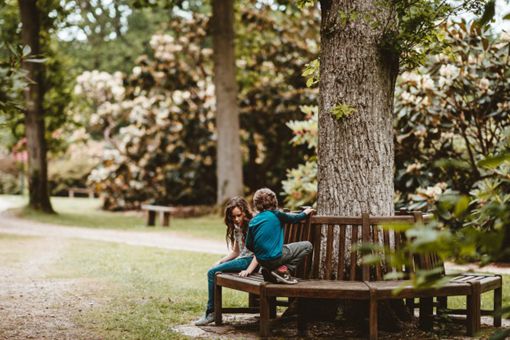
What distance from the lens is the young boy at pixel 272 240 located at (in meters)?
5.78

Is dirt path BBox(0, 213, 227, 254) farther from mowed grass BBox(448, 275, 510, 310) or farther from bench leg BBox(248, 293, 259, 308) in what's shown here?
bench leg BBox(248, 293, 259, 308)

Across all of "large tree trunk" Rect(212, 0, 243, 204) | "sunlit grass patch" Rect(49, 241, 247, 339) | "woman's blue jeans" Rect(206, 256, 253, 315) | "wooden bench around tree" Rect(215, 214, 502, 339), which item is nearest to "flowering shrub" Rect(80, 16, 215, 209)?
"large tree trunk" Rect(212, 0, 243, 204)

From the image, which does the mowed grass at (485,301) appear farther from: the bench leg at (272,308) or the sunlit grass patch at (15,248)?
the sunlit grass patch at (15,248)

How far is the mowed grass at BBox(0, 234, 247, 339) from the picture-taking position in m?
6.36

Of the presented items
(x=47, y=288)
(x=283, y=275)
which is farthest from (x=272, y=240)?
(x=47, y=288)

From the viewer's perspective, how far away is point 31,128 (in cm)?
2109

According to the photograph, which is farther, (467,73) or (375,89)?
(467,73)

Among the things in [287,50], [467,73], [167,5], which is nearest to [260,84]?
[287,50]

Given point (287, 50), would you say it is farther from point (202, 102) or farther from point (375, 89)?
point (375, 89)

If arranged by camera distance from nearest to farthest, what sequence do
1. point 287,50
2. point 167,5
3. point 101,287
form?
point 101,287, point 167,5, point 287,50

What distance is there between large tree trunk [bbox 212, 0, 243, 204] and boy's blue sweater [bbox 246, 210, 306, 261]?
544 inches

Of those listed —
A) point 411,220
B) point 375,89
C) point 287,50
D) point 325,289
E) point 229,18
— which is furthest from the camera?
point 287,50

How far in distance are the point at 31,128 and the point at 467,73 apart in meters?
14.2

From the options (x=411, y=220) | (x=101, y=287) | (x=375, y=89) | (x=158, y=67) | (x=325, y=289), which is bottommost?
(x=101, y=287)
